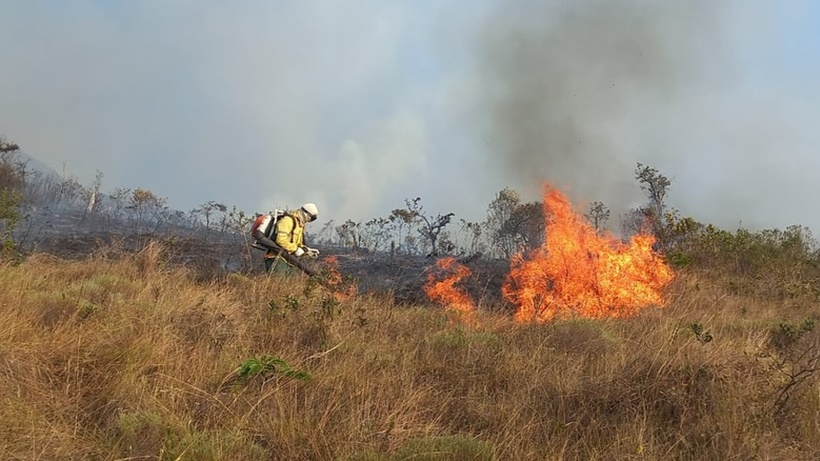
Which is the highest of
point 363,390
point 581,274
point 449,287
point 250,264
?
point 581,274

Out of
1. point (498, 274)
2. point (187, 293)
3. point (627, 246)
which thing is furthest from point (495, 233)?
point (187, 293)

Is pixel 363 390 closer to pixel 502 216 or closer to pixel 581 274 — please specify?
pixel 581 274

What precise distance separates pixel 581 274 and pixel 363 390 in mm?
5653

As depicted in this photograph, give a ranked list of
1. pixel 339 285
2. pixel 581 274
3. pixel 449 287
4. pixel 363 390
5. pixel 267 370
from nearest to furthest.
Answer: pixel 363 390 → pixel 267 370 → pixel 339 285 → pixel 581 274 → pixel 449 287

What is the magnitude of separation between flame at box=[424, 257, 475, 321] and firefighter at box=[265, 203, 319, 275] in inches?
91.0

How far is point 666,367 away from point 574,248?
498cm

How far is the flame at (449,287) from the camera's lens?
8070 mm

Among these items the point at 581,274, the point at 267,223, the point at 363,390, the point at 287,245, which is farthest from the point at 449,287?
the point at 363,390

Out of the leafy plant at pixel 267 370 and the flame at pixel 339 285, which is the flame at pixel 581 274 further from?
the leafy plant at pixel 267 370

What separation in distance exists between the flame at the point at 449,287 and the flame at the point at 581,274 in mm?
829

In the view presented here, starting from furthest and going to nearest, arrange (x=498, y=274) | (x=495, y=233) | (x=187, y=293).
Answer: (x=495, y=233), (x=498, y=274), (x=187, y=293)

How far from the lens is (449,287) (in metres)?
9.12

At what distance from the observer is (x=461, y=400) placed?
10.9ft

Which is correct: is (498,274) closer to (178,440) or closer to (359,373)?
(359,373)
